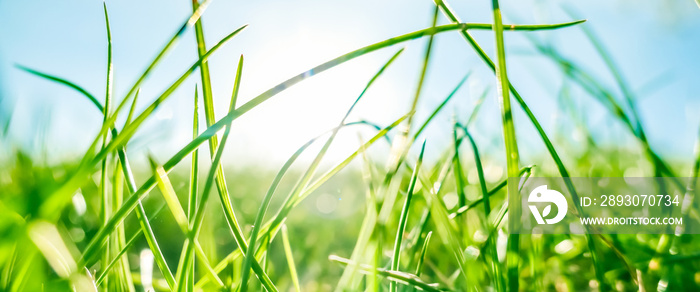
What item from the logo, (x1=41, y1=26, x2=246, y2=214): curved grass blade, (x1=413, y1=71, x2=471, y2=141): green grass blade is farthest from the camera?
the logo

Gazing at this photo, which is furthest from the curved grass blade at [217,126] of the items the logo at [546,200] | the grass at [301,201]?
the logo at [546,200]

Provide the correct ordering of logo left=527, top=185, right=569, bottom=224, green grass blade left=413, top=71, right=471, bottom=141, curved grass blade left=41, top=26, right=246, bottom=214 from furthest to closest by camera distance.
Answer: logo left=527, top=185, right=569, bottom=224 → green grass blade left=413, top=71, right=471, bottom=141 → curved grass blade left=41, top=26, right=246, bottom=214

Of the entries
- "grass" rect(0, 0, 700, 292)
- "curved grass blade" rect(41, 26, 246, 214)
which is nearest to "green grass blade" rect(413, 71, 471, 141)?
"grass" rect(0, 0, 700, 292)

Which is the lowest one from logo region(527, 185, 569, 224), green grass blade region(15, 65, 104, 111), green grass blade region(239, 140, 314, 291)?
logo region(527, 185, 569, 224)

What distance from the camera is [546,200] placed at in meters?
0.42

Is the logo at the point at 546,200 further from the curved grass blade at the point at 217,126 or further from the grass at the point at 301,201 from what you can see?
the curved grass blade at the point at 217,126

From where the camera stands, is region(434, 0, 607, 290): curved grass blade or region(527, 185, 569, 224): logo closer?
region(434, 0, 607, 290): curved grass blade

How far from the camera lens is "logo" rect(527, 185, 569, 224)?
16.1 inches

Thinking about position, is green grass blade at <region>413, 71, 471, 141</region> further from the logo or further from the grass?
the logo

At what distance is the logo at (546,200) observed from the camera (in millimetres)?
409

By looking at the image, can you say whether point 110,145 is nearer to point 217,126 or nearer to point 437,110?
point 217,126

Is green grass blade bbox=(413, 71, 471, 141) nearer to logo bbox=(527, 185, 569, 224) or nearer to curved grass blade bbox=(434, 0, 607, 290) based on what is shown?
curved grass blade bbox=(434, 0, 607, 290)

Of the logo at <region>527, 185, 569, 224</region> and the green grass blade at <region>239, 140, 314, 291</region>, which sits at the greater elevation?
the green grass blade at <region>239, 140, 314, 291</region>

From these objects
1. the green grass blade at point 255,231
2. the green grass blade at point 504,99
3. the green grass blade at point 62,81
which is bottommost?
the green grass blade at point 255,231
